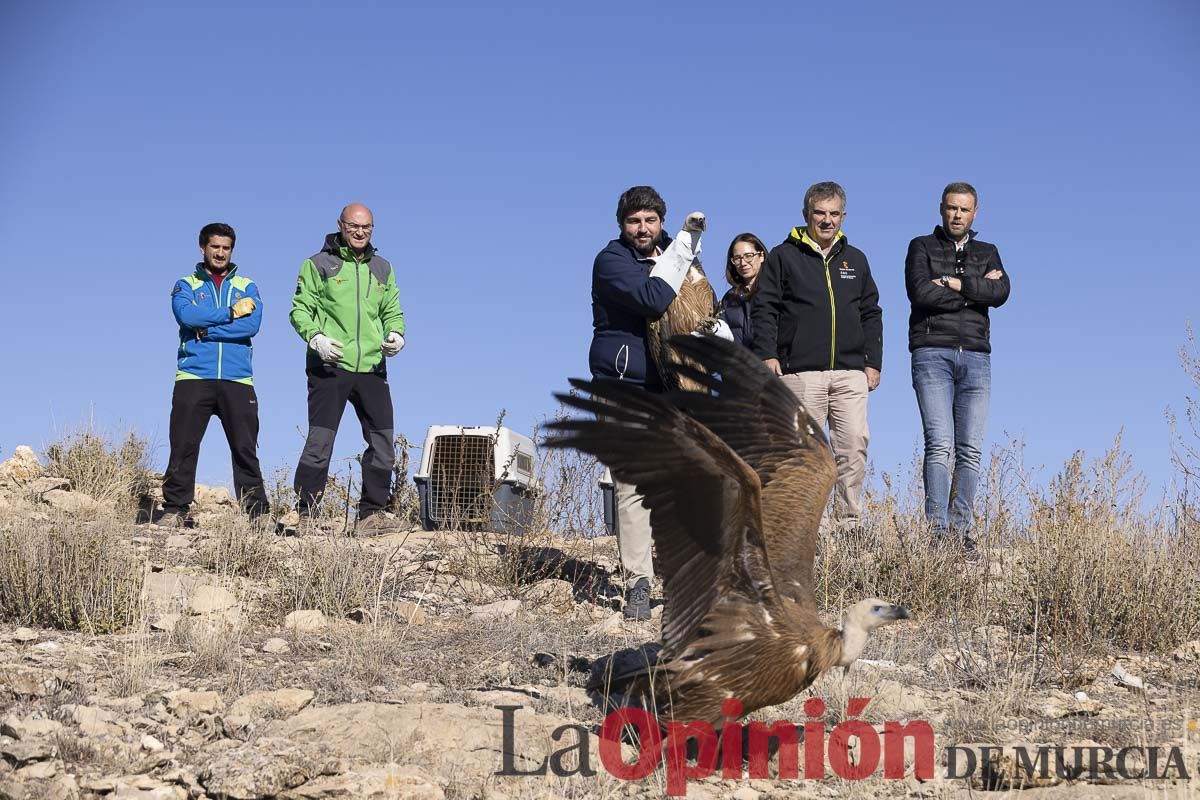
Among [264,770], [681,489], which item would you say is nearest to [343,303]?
[681,489]

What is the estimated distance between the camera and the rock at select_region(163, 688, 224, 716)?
5480 mm

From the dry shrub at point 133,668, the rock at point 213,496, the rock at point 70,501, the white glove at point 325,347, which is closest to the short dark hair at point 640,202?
the white glove at point 325,347

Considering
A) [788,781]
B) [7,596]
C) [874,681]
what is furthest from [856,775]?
[7,596]

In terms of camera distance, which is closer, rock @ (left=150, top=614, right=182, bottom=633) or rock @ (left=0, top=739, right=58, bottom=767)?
rock @ (left=0, top=739, right=58, bottom=767)

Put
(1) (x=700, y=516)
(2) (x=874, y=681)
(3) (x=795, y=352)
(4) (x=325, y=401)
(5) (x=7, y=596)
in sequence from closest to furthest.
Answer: (1) (x=700, y=516) < (2) (x=874, y=681) < (5) (x=7, y=596) < (3) (x=795, y=352) < (4) (x=325, y=401)

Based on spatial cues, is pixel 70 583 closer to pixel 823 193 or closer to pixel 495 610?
pixel 495 610

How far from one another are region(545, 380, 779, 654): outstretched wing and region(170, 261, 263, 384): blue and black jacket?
5604 mm

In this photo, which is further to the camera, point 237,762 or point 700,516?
point 700,516

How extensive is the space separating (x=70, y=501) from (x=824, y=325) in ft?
24.0

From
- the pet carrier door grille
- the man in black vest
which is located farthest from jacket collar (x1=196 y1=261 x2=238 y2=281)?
A: the man in black vest

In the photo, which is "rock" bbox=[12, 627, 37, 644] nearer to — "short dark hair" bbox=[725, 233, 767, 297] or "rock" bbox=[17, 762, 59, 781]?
"rock" bbox=[17, 762, 59, 781]

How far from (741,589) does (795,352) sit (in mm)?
3450

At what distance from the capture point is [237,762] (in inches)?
186

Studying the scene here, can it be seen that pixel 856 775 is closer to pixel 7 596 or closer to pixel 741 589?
pixel 741 589
